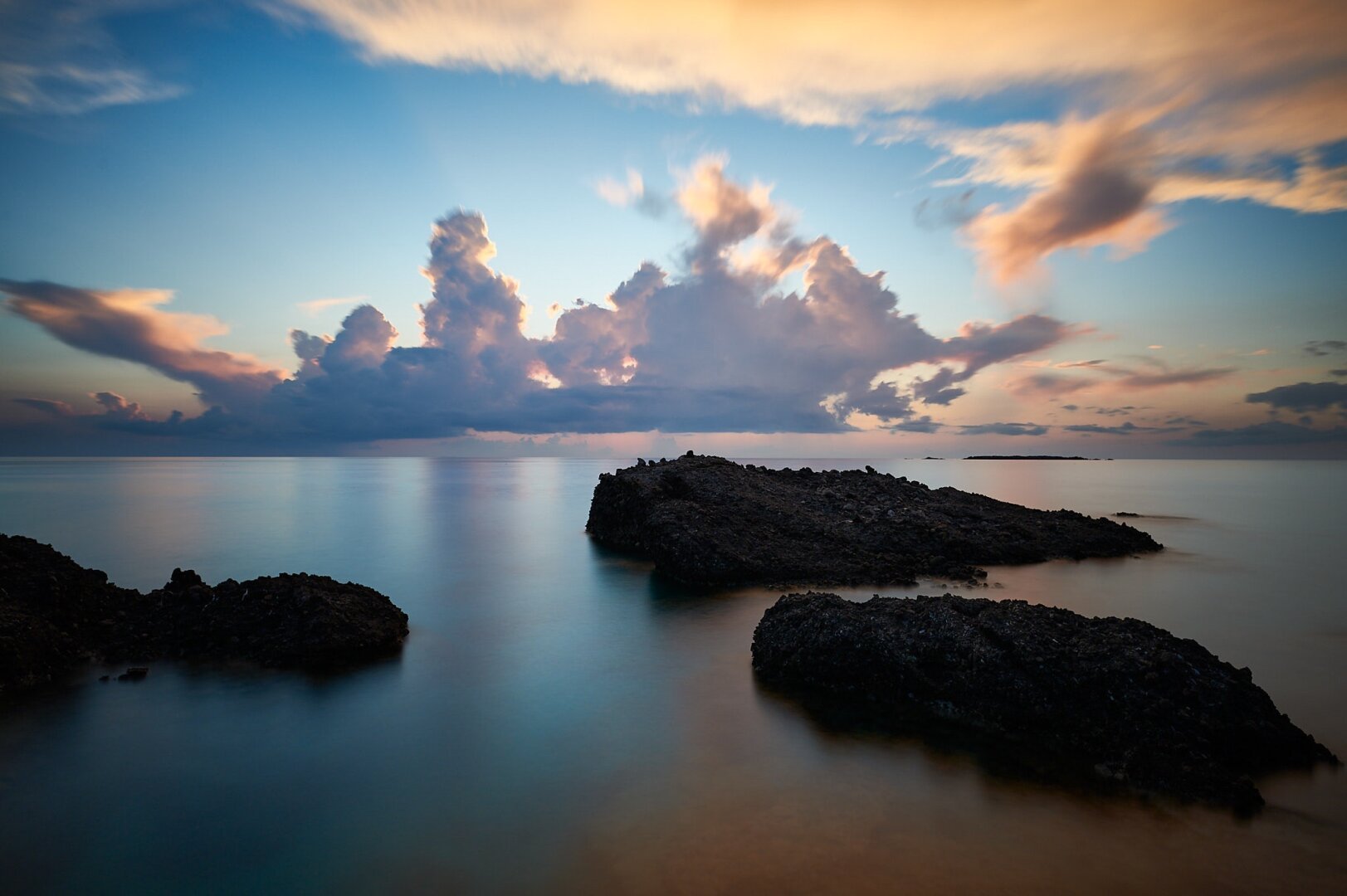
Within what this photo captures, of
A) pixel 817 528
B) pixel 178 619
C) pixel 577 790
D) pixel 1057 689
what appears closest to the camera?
pixel 577 790

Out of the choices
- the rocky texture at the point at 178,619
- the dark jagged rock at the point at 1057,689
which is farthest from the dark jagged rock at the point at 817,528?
the rocky texture at the point at 178,619

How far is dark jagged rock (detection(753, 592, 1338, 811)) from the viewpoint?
802cm

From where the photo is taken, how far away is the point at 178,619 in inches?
516

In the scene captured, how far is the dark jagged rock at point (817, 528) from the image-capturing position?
2108 cm

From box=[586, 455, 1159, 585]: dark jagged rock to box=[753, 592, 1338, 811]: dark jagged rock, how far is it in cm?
869

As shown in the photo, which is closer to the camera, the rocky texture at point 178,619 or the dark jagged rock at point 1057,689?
the dark jagged rock at point 1057,689

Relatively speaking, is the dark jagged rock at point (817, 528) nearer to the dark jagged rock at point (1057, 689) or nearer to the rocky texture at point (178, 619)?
the dark jagged rock at point (1057, 689)

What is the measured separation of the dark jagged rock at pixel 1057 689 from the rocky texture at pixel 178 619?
30.2ft

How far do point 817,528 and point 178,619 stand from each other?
64.2 ft

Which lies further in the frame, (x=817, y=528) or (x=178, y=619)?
(x=817, y=528)

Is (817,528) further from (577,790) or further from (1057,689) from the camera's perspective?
(577,790)

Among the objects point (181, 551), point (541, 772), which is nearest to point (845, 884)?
point (541, 772)

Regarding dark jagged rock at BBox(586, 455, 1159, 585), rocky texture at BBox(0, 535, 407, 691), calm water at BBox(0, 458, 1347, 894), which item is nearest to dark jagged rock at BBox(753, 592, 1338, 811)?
calm water at BBox(0, 458, 1347, 894)

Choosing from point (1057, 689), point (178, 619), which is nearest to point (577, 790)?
point (1057, 689)
